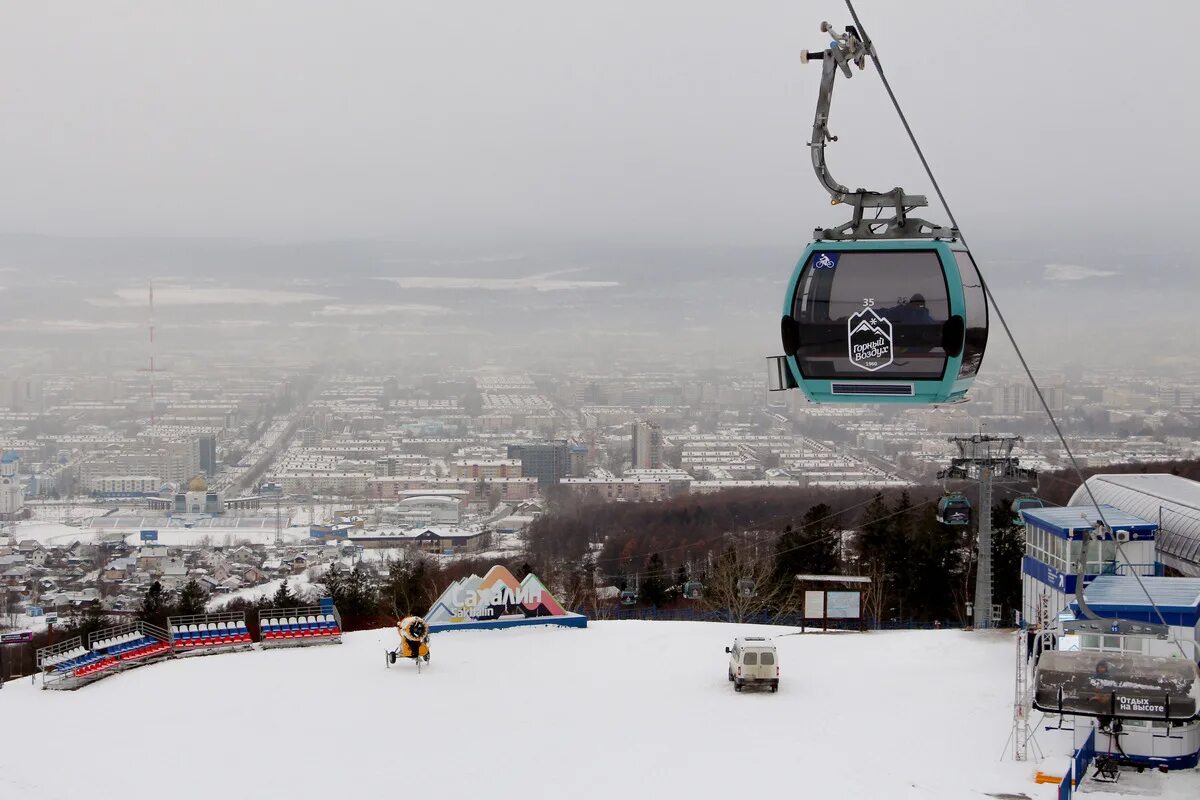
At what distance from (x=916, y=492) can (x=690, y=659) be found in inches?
1404

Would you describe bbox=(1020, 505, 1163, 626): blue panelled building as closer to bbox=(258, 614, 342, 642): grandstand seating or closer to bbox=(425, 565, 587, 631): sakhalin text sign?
bbox=(425, 565, 587, 631): sakhalin text sign

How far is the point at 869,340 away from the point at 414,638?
11.4 meters

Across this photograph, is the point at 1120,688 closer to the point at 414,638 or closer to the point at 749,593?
the point at 414,638

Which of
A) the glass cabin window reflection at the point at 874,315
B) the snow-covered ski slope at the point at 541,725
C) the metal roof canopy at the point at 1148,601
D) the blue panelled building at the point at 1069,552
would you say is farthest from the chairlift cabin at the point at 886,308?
the blue panelled building at the point at 1069,552

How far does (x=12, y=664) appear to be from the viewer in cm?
3306

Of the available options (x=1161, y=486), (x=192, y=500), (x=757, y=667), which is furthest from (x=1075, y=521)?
(x=192, y=500)

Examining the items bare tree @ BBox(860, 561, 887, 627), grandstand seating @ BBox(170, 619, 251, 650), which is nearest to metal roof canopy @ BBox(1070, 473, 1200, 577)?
bare tree @ BBox(860, 561, 887, 627)

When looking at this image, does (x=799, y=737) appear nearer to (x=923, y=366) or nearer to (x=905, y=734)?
(x=905, y=734)

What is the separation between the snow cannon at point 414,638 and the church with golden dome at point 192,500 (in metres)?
74.4

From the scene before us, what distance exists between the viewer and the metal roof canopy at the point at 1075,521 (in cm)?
1666

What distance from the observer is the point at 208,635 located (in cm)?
1900

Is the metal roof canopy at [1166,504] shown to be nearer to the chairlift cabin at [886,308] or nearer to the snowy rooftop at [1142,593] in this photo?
the snowy rooftop at [1142,593]

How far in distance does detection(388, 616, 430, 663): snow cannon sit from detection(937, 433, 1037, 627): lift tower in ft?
27.6

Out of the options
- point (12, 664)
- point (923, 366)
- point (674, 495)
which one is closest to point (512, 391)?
point (674, 495)
